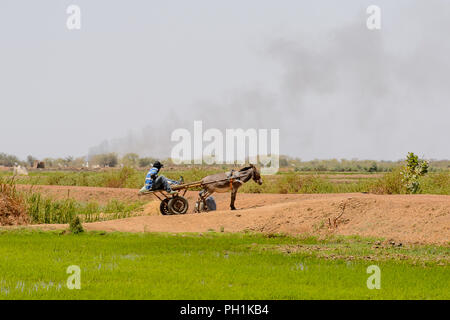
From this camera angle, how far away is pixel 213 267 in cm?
1218

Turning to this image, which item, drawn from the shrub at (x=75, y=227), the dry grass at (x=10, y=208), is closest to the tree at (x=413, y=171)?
the shrub at (x=75, y=227)

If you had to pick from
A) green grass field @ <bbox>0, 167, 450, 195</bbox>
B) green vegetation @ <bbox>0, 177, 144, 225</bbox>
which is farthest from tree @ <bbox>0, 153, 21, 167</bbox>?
green vegetation @ <bbox>0, 177, 144, 225</bbox>

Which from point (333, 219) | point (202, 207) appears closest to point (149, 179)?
point (202, 207)

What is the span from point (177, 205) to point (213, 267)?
9.96m

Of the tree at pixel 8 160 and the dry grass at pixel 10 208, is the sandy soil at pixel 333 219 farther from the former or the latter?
the tree at pixel 8 160

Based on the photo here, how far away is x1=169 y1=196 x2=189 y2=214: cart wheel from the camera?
72.1 feet

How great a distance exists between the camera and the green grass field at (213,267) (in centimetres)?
965

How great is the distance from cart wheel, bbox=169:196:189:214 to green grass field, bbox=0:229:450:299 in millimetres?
3804

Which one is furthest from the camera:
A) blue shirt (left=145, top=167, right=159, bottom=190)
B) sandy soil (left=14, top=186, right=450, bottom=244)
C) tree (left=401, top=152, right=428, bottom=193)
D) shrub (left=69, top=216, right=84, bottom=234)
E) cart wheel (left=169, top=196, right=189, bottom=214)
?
tree (left=401, top=152, right=428, bottom=193)

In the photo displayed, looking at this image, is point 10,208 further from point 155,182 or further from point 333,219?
point 333,219

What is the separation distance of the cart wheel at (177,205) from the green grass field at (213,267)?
3.80 meters

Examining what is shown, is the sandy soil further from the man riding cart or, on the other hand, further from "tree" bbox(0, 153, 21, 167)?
"tree" bbox(0, 153, 21, 167)

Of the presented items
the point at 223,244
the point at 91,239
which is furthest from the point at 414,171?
the point at 91,239
